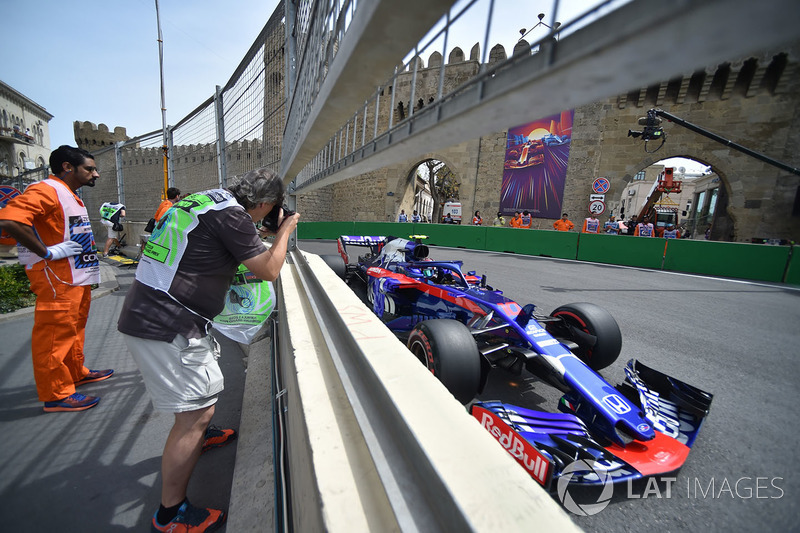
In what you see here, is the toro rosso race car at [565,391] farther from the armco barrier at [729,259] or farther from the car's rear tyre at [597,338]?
the armco barrier at [729,259]

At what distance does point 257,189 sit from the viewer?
1627mm

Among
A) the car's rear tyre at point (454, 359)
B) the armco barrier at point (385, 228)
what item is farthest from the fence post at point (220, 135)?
the armco barrier at point (385, 228)

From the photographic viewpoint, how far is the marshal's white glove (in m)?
2.26

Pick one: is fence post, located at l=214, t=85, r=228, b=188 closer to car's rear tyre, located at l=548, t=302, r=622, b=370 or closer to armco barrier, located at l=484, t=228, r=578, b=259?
car's rear tyre, located at l=548, t=302, r=622, b=370

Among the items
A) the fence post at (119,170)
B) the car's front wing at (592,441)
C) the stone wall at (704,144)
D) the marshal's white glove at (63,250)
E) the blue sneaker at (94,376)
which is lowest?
the blue sneaker at (94,376)

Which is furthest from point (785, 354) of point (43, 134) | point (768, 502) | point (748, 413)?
point (43, 134)

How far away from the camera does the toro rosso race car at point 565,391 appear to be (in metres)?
1.59

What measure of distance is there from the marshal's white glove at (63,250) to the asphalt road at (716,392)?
3.23 meters

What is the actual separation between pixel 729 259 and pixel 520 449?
10.8 meters

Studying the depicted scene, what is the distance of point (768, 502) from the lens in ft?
5.24

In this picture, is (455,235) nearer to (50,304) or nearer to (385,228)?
(385,228)

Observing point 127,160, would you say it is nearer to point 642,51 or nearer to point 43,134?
point 642,51

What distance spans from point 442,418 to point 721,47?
3.28 feet

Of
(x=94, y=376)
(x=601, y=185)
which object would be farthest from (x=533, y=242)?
(x=94, y=376)
